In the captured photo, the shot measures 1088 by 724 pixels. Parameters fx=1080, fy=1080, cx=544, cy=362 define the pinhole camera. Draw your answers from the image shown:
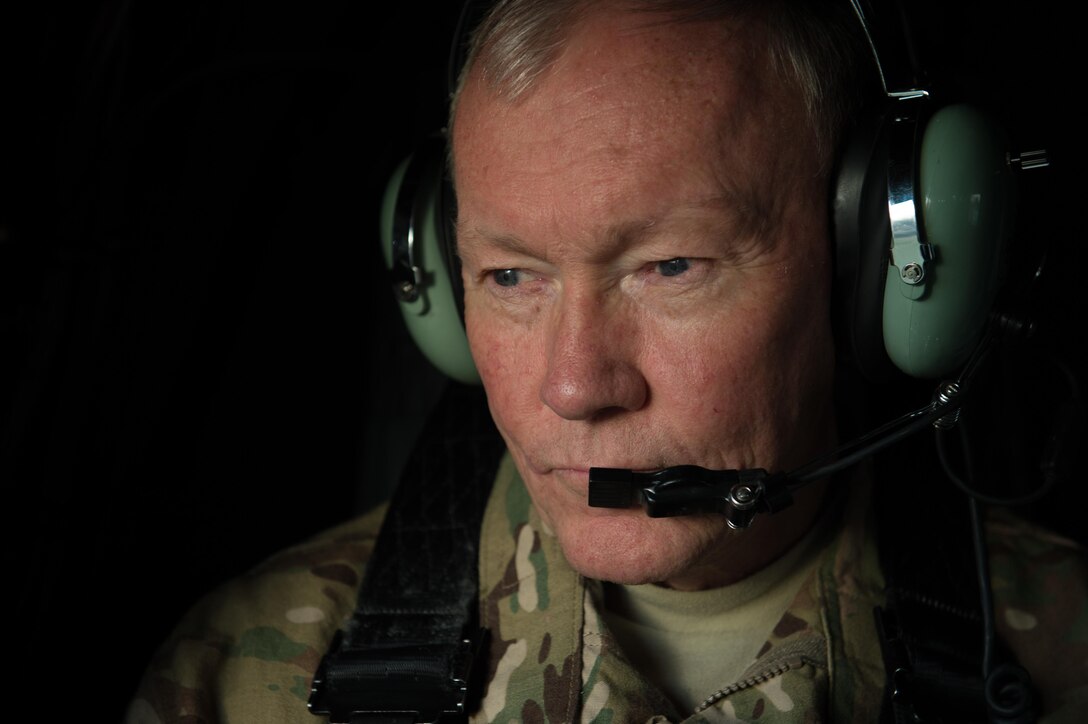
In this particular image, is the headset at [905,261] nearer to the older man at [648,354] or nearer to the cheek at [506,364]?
the older man at [648,354]

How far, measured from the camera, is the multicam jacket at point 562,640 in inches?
48.3

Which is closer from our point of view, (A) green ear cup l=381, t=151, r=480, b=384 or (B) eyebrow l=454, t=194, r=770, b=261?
(B) eyebrow l=454, t=194, r=770, b=261

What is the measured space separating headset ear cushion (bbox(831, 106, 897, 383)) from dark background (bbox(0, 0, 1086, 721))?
17cm

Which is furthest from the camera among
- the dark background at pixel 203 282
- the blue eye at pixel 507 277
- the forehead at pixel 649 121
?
the dark background at pixel 203 282

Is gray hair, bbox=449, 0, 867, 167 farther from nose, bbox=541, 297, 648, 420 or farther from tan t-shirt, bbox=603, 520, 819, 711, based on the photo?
tan t-shirt, bbox=603, 520, 819, 711

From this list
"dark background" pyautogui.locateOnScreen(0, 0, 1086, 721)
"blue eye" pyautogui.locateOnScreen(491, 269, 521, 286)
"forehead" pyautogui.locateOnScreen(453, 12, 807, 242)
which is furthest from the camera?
"dark background" pyautogui.locateOnScreen(0, 0, 1086, 721)

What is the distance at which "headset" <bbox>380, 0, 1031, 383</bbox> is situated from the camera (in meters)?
1.10

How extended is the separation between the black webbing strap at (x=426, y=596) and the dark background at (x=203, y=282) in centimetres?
30

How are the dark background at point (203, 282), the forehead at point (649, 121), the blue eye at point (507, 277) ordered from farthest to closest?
the dark background at point (203, 282) < the blue eye at point (507, 277) < the forehead at point (649, 121)

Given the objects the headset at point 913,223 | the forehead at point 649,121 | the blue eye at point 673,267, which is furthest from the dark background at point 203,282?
the blue eye at point 673,267

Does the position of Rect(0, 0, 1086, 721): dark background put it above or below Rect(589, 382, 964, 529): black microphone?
above

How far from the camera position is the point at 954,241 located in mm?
1107

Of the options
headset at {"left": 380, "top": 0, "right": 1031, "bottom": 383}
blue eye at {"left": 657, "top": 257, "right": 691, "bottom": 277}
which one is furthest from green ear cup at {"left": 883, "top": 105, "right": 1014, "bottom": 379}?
blue eye at {"left": 657, "top": 257, "right": 691, "bottom": 277}

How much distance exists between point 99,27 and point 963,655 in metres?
1.32
